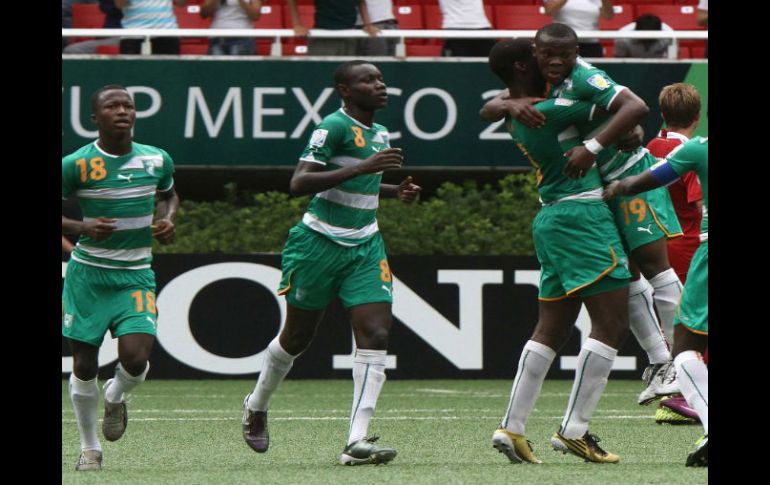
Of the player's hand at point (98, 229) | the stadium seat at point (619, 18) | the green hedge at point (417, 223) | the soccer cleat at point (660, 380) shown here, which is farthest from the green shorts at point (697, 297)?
the stadium seat at point (619, 18)

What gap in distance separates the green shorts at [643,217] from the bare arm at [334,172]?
122 cm

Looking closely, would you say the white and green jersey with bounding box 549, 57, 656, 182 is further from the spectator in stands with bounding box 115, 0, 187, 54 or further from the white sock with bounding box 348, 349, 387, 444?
the spectator in stands with bounding box 115, 0, 187, 54

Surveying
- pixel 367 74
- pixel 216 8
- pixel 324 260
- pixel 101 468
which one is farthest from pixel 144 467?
pixel 216 8

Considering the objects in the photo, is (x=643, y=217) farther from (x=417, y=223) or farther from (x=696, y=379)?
(x=417, y=223)

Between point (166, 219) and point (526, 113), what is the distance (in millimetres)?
1930

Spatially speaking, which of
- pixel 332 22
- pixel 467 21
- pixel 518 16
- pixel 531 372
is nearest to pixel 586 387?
pixel 531 372

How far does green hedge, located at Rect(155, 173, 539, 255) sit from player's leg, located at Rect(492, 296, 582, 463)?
6180mm

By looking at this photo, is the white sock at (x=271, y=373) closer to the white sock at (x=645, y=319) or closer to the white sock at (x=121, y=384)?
the white sock at (x=121, y=384)

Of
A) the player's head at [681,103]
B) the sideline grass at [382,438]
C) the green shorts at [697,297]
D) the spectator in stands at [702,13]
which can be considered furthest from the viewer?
the spectator in stands at [702,13]

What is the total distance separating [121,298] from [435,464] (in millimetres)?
1733

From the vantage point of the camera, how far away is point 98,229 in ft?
23.8

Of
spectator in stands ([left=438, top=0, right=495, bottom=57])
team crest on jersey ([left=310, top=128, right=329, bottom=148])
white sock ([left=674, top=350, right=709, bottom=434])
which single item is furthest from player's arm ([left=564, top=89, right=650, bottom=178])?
spectator in stands ([left=438, top=0, right=495, bottom=57])

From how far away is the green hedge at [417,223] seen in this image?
1362 centimetres
